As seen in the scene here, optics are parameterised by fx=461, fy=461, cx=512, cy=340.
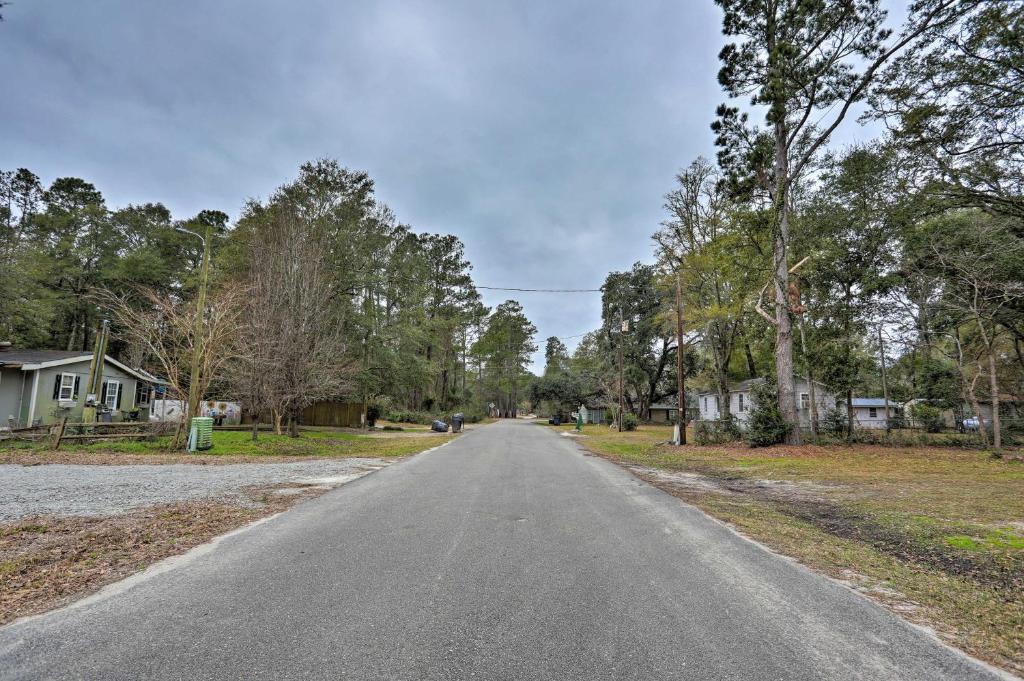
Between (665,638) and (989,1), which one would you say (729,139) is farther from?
(665,638)

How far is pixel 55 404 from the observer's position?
20.9 meters

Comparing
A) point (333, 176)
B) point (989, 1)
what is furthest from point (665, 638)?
point (333, 176)

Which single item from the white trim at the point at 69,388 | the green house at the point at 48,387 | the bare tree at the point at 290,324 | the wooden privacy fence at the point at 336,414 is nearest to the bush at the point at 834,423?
the bare tree at the point at 290,324

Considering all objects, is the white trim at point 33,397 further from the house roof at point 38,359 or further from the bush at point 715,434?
the bush at point 715,434

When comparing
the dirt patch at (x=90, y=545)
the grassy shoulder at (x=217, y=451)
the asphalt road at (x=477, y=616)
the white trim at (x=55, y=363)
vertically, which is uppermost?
the white trim at (x=55, y=363)

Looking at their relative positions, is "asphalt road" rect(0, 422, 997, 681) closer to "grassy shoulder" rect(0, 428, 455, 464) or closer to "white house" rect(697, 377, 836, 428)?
"grassy shoulder" rect(0, 428, 455, 464)

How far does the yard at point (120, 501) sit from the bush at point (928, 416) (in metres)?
26.7

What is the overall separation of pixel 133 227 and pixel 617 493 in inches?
1698

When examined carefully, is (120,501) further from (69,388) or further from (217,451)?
(69,388)

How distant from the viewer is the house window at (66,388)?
21247mm

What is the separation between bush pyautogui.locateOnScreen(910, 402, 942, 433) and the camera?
77.7ft

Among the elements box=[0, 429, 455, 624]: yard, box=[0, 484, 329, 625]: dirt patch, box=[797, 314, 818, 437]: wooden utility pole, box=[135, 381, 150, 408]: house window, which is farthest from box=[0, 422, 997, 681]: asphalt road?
box=[135, 381, 150, 408]: house window

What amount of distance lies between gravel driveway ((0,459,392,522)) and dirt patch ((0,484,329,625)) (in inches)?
25.9

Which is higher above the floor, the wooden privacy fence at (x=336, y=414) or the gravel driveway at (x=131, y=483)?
the wooden privacy fence at (x=336, y=414)
